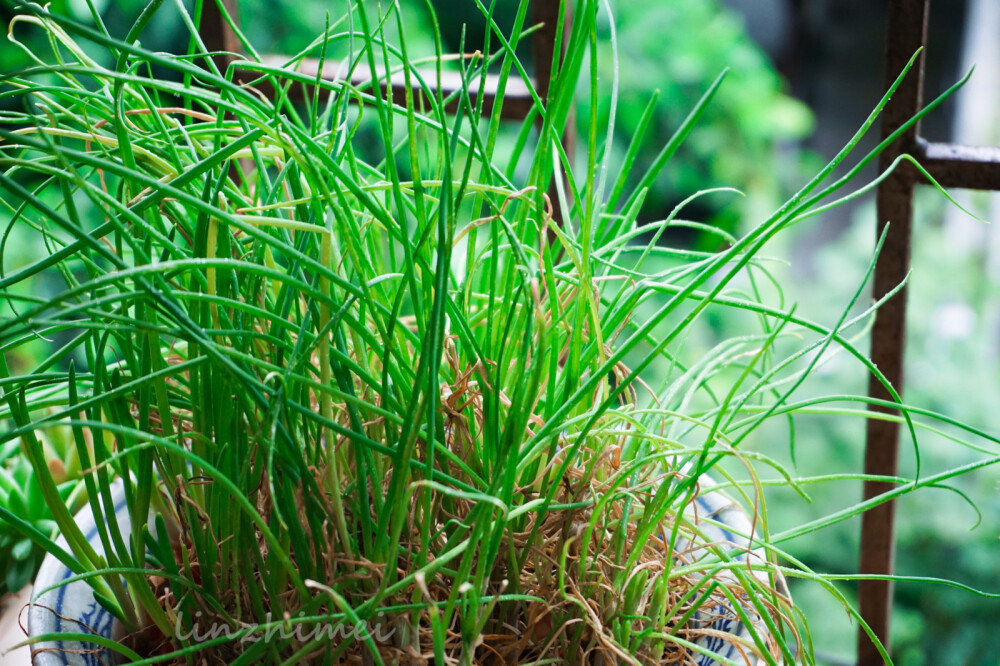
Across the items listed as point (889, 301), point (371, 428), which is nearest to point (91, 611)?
point (371, 428)

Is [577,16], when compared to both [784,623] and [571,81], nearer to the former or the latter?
[571,81]

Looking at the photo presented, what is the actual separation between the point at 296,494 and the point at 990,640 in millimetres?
916

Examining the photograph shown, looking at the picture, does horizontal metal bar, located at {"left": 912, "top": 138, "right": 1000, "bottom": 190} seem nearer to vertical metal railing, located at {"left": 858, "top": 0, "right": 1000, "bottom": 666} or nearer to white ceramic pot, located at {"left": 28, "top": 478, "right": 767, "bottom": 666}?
vertical metal railing, located at {"left": 858, "top": 0, "right": 1000, "bottom": 666}

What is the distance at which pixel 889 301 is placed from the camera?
444 mm

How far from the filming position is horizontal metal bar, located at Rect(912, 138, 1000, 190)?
406mm

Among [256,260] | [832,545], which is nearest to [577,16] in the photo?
[256,260]

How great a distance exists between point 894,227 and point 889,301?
4 cm

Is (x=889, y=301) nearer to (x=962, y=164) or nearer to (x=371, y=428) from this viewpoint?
(x=962, y=164)

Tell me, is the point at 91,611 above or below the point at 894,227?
below

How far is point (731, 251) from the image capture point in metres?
0.27

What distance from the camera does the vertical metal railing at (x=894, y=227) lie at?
40 cm

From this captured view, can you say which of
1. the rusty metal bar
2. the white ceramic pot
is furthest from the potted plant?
the rusty metal bar

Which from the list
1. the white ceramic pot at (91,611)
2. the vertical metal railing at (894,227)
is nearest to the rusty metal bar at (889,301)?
the vertical metal railing at (894,227)

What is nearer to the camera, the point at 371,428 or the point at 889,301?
the point at 371,428
